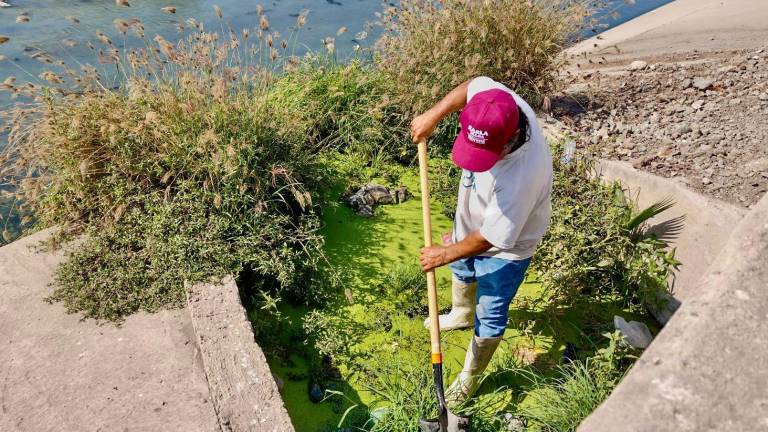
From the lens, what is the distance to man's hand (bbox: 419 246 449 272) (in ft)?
8.79

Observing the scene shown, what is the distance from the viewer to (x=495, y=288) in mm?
2797

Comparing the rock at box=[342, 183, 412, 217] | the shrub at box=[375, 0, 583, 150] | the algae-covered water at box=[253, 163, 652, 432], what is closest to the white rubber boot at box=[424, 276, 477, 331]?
the algae-covered water at box=[253, 163, 652, 432]

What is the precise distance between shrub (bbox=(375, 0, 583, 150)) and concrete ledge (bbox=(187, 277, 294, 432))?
2.44 metres

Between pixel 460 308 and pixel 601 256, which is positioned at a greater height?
pixel 601 256

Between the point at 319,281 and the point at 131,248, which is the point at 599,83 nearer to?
the point at 319,281

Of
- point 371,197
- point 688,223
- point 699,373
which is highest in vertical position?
point 699,373

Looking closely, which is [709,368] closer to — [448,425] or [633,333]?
[448,425]

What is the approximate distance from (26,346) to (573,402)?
2586 millimetres

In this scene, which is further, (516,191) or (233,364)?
(233,364)

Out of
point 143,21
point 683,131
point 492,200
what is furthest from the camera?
point 143,21

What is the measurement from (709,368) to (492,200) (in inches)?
40.5

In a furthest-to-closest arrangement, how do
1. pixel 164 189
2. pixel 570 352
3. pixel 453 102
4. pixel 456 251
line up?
pixel 164 189, pixel 570 352, pixel 453 102, pixel 456 251

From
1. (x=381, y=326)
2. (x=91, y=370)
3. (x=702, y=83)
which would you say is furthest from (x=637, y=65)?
(x=91, y=370)

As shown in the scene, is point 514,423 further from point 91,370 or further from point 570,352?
point 91,370
